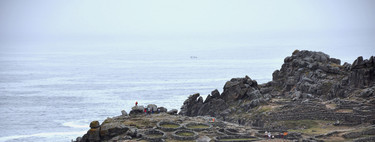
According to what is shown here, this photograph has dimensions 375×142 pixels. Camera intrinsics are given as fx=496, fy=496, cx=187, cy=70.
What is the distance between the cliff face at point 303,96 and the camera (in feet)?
315

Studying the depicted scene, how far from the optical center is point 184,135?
3162 inches

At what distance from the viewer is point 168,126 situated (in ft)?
284

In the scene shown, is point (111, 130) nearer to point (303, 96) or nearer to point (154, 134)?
point (154, 134)

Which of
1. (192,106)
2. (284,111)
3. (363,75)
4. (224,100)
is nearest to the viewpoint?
(284,111)

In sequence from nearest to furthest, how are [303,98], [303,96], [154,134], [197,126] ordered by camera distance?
[154,134]
[197,126]
[303,98]
[303,96]

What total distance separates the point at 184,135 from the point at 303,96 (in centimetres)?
4108

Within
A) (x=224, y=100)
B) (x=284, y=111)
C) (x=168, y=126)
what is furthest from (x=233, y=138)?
(x=224, y=100)

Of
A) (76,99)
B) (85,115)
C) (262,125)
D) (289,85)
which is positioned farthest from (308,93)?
(76,99)

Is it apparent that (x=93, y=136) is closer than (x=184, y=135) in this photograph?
No

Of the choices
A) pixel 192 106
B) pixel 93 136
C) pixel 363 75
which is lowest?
pixel 93 136

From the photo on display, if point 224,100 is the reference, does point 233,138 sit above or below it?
below

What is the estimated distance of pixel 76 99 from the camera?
181875mm

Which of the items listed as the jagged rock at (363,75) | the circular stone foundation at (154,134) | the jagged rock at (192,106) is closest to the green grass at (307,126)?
the jagged rock at (363,75)

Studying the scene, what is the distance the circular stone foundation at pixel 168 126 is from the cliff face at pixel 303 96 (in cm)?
2183
